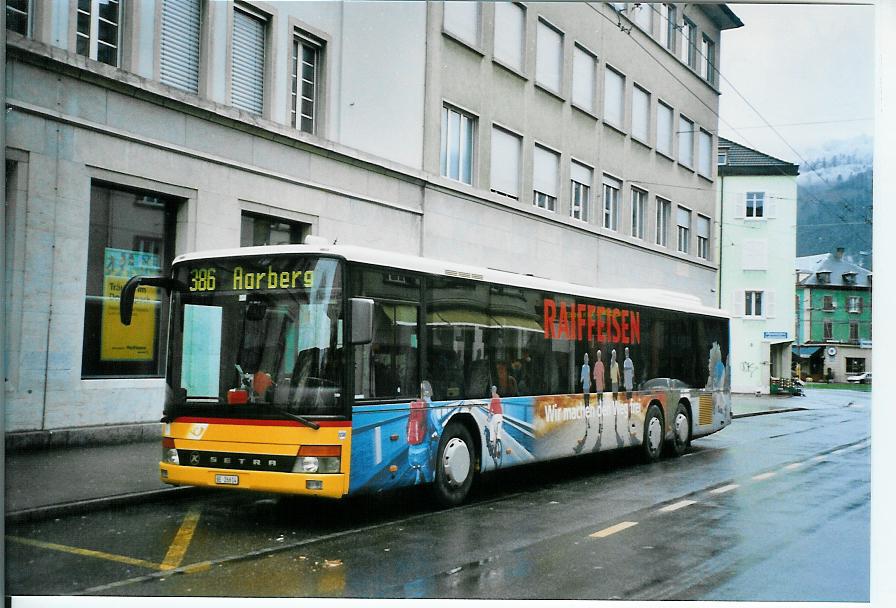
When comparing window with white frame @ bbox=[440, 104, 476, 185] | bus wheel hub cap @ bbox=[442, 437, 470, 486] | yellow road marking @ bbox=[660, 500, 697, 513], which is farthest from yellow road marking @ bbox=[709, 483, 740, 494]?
window with white frame @ bbox=[440, 104, 476, 185]

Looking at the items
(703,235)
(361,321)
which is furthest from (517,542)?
(703,235)

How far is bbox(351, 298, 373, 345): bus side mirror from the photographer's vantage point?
304 inches

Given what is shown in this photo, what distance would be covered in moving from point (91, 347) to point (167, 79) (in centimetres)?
306

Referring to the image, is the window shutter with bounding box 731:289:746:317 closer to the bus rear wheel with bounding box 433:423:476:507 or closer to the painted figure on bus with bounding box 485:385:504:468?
the painted figure on bus with bounding box 485:385:504:468

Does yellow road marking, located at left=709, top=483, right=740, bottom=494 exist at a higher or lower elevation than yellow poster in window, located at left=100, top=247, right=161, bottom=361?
lower

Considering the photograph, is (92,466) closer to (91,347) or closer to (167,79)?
(91,347)

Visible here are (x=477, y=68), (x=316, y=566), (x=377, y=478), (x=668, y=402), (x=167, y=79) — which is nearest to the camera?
(x=316, y=566)

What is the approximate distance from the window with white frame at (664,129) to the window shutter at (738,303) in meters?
1.70

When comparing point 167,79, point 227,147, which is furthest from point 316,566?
point 167,79

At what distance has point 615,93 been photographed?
1012 centimetres

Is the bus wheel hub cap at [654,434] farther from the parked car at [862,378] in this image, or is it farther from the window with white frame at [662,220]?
the parked car at [862,378]

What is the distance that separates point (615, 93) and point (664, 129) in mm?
694

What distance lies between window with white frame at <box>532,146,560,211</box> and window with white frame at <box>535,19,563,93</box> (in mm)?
793

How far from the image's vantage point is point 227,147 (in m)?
9.77
